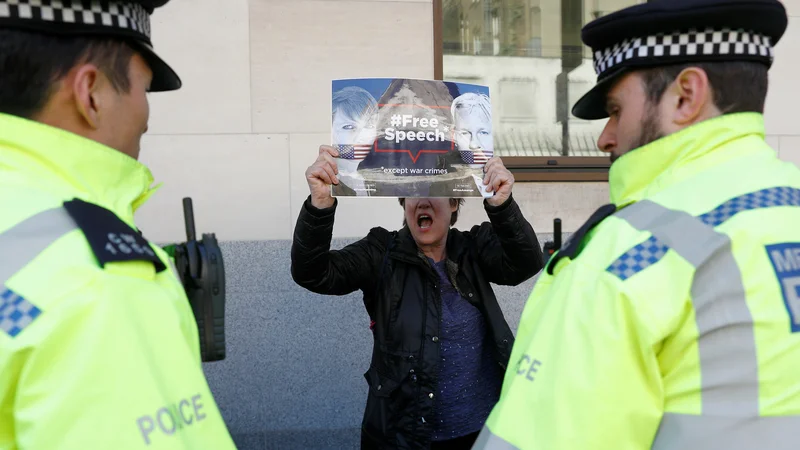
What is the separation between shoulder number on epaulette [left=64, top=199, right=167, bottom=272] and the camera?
1126mm

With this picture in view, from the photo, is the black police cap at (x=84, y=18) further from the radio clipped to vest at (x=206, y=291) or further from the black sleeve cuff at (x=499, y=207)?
the black sleeve cuff at (x=499, y=207)

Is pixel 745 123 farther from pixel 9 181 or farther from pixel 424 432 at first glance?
Answer: pixel 424 432

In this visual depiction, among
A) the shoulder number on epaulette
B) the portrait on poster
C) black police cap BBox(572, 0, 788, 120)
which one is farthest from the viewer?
the portrait on poster

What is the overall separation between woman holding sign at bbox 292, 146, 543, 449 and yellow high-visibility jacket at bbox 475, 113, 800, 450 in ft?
4.54

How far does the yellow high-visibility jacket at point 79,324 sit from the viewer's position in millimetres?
1022

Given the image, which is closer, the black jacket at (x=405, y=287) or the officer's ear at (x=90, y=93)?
the officer's ear at (x=90, y=93)

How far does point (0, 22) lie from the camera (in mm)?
1208

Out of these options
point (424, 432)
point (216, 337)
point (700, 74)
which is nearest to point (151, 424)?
point (216, 337)

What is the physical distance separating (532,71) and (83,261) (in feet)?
15.5

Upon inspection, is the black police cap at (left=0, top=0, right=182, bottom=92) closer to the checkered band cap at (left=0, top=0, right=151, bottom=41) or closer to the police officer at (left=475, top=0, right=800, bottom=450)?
the checkered band cap at (left=0, top=0, right=151, bottom=41)

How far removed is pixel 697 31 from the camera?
1483 mm

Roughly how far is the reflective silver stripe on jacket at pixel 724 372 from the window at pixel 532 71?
3836 mm

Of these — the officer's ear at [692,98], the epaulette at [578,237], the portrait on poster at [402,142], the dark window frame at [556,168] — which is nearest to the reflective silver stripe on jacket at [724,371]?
the epaulette at [578,237]

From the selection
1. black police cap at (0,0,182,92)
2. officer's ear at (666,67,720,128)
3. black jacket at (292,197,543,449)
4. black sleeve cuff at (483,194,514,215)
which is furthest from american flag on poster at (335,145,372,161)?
officer's ear at (666,67,720,128)
